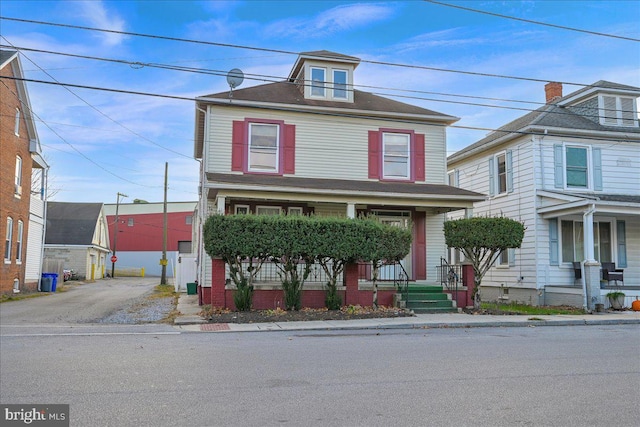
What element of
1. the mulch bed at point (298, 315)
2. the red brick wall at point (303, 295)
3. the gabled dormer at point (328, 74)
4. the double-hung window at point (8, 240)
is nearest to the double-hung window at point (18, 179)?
the double-hung window at point (8, 240)

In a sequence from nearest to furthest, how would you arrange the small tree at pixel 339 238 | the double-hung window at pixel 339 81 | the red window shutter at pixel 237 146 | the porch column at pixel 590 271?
1. the small tree at pixel 339 238
2. the porch column at pixel 590 271
3. the red window shutter at pixel 237 146
4. the double-hung window at pixel 339 81

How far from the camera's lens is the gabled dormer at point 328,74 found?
20.4 metres

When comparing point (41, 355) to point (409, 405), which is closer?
point (409, 405)

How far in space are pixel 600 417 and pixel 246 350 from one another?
5880mm

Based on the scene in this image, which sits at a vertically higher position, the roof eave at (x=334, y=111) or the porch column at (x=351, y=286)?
the roof eave at (x=334, y=111)

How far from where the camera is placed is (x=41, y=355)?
29.6 ft

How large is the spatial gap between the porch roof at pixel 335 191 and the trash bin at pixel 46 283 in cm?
1486

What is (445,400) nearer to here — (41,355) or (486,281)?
(41,355)

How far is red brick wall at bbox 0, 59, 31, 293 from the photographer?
23062mm

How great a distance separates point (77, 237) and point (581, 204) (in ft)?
130

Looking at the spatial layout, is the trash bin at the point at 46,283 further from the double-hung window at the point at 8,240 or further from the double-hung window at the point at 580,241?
the double-hung window at the point at 580,241

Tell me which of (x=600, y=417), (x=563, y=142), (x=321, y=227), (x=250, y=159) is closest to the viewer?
(x=600, y=417)

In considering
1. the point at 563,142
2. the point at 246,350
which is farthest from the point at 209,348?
the point at 563,142

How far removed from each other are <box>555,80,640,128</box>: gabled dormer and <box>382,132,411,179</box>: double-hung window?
7.47 m
